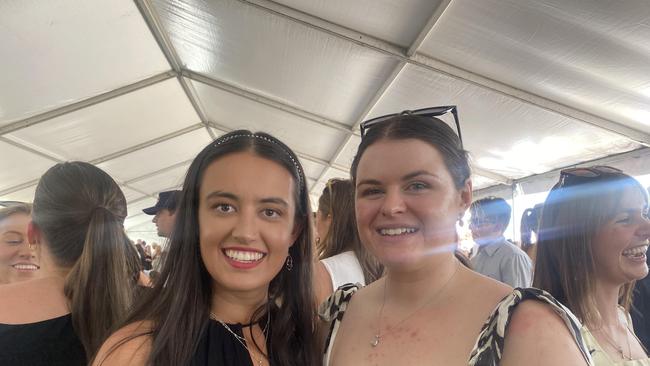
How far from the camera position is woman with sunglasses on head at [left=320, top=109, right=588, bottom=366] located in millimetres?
991

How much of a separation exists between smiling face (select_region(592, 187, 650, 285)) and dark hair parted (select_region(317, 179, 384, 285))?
0.96m

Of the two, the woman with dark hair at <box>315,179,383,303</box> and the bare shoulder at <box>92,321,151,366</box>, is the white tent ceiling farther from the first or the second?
the bare shoulder at <box>92,321,151,366</box>

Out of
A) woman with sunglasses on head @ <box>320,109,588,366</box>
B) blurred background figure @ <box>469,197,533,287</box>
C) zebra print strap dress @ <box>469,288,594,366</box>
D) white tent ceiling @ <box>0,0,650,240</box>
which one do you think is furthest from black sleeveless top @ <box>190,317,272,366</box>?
blurred background figure @ <box>469,197,533,287</box>

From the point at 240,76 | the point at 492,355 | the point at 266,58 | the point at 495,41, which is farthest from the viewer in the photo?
the point at 240,76

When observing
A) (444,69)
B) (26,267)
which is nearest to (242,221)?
(26,267)

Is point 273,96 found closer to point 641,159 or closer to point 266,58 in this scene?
point 266,58

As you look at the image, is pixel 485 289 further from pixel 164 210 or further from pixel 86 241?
pixel 164 210

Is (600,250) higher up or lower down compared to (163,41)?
lower down

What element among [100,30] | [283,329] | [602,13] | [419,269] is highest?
[100,30]

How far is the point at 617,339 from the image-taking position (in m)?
1.40

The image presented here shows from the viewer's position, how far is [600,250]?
1.46 metres

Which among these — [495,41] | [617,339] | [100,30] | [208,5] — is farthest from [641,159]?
[100,30]

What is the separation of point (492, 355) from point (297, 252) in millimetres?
640

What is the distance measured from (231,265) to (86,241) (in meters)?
0.54
